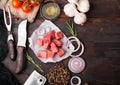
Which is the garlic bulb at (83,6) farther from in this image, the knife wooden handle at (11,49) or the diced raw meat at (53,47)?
the knife wooden handle at (11,49)

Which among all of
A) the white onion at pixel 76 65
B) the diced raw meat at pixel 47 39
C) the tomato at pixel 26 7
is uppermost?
the tomato at pixel 26 7

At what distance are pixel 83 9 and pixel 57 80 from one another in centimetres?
34

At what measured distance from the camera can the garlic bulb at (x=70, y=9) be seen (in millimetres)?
1674

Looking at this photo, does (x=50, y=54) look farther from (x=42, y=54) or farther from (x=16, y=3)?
(x=16, y=3)

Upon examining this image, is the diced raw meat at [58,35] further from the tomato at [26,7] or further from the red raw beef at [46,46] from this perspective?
the tomato at [26,7]

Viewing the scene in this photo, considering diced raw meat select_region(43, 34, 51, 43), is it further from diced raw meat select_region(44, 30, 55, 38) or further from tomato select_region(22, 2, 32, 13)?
tomato select_region(22, 2, 32, 13)

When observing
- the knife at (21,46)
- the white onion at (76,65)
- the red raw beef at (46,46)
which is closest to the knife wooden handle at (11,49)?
the knife at (21,46)

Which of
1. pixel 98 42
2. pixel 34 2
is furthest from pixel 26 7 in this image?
pixel 98 42

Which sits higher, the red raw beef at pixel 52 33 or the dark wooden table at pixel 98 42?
the red raw beef at pixel 52 33

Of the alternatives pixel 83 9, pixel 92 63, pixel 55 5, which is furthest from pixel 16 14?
pixel 92 63

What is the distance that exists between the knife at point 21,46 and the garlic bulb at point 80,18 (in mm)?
233

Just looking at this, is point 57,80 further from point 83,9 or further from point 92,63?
point 83,9

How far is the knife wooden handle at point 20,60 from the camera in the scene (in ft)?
5.35

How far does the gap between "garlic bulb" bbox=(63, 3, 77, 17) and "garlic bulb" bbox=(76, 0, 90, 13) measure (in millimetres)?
23
